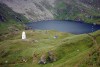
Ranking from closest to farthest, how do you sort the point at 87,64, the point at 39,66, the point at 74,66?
the point at 87,64 → the point at 74,66 → the point at 39,66

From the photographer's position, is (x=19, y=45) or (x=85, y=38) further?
(x=19, y=45)

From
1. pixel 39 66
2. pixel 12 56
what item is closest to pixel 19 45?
pixel 12 56

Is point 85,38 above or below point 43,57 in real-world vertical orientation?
above

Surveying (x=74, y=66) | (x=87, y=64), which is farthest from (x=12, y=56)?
(x=87, y=64)

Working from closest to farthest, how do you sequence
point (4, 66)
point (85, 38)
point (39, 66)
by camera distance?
point (39, 66), point (4, 66), point (85, 38)

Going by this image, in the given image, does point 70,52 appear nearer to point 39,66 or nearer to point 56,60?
point 56,60

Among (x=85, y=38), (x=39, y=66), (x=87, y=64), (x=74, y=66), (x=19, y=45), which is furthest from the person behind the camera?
(x=19, y=45)

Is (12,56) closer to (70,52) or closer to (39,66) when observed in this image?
(39,66)

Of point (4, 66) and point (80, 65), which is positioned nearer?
point (80, 65)

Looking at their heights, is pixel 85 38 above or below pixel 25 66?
above
